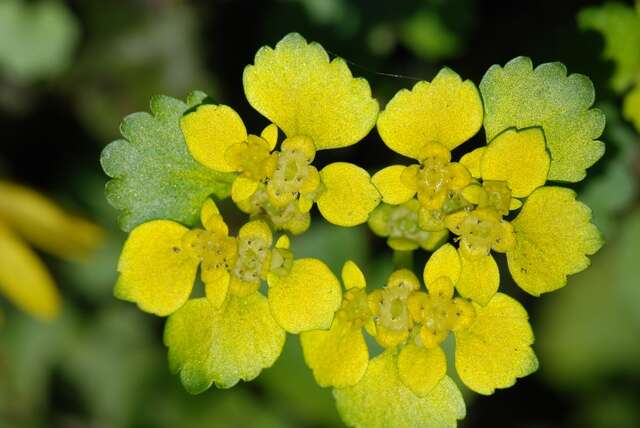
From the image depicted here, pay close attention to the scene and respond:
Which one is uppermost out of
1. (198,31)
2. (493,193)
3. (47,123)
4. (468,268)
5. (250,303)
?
(493,193)

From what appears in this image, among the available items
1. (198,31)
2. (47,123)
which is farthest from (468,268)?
(47,123)

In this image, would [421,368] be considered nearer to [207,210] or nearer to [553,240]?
[553,240]

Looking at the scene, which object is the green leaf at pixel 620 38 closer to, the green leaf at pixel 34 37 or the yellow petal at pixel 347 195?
the yellow petal at pixel 347 195

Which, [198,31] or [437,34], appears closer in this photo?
[437,34]

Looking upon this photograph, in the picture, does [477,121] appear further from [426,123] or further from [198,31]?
[198,31]

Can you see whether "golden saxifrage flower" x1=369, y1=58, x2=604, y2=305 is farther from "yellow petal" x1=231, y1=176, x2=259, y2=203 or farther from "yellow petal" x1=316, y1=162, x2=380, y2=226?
"yellow petal" x1=231, y1=176, x2=259, y2=203

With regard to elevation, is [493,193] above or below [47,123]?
above

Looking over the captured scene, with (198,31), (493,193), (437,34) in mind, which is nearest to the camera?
(493,193)
